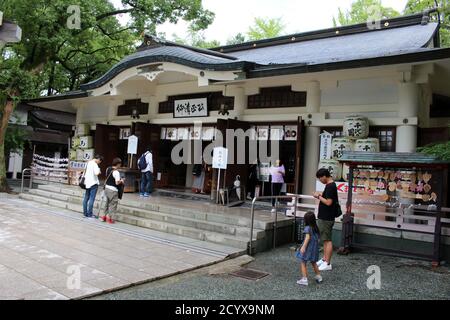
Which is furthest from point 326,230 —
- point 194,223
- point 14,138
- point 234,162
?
point 14,138

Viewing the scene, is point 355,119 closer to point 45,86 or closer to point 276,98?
point 276,98

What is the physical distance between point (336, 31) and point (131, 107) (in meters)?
9.40

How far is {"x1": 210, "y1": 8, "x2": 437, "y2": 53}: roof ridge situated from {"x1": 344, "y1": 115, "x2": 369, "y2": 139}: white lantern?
245 inches

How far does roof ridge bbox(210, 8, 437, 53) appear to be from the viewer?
1365 cm

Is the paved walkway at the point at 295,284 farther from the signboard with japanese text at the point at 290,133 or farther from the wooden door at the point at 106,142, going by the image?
the wooden door at the point at 106,142

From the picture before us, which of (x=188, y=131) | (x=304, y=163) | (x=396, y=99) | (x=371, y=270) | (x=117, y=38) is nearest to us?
(x=371, y=270)

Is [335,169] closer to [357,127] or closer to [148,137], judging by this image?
[357,127]

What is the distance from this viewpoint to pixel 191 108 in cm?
1373

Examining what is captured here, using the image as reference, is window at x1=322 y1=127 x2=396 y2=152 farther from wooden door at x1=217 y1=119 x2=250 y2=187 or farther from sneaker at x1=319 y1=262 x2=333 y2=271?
sneaker at x1=319 y1=262 x2=333 y2=271

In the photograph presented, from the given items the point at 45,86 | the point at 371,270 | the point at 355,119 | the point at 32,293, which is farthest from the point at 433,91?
the point at 45,86

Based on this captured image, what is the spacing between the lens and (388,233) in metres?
8.12

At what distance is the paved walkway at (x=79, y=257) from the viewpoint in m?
5.14

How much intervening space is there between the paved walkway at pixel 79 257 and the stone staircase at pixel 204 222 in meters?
0.58

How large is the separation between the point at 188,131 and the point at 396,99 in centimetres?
745
